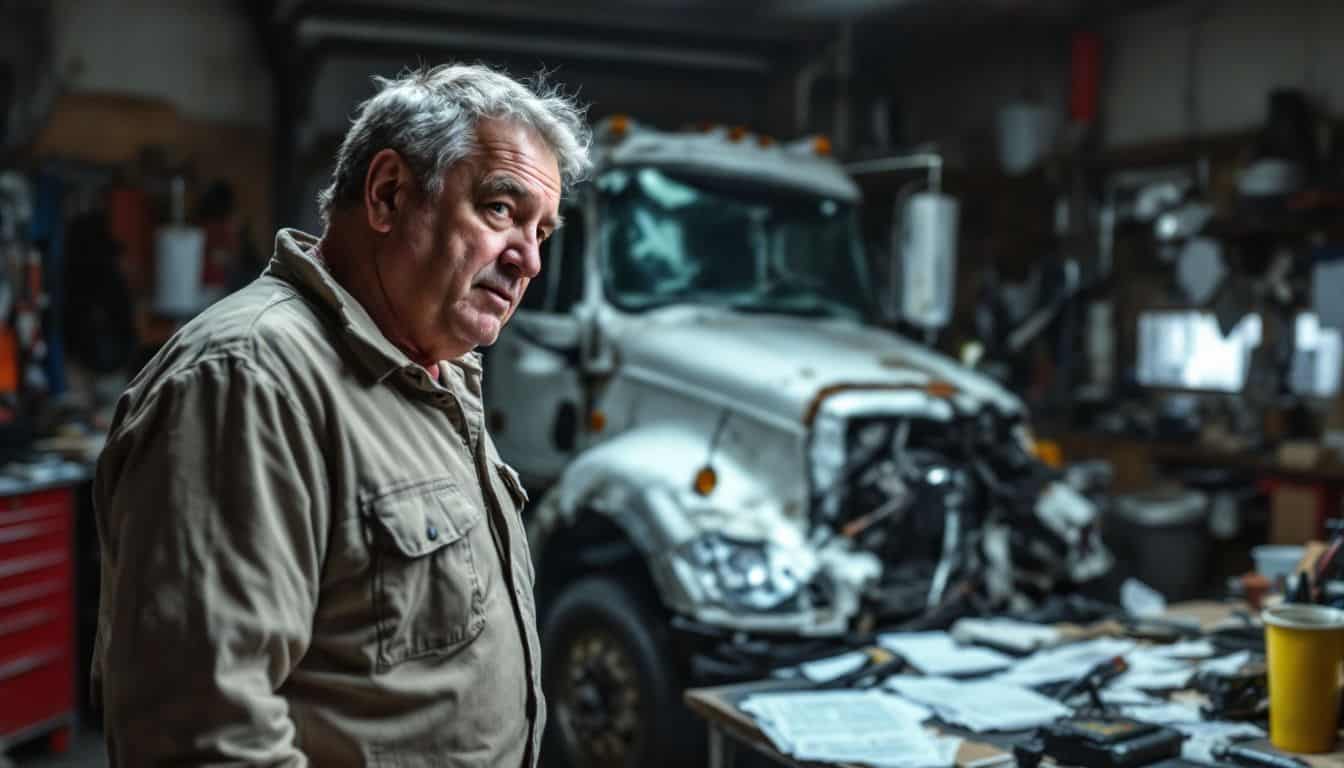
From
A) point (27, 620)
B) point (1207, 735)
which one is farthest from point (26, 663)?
point (1207, 735)

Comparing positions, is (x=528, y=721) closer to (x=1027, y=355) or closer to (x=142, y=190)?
(x=142, y=190)

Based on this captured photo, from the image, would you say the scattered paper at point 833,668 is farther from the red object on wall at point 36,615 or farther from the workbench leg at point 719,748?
the red object on wall at point 36,615

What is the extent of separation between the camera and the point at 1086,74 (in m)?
7.57

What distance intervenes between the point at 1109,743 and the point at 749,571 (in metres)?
1.64

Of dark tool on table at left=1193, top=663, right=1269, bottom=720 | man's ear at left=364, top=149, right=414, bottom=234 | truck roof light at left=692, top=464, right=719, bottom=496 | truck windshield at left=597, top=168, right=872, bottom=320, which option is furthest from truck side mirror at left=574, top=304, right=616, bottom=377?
man's ear at left=364, top=149, right=414, bottom=234

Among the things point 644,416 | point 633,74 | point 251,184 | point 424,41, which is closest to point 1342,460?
point 644,416

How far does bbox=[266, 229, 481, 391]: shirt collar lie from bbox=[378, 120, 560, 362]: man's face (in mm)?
63

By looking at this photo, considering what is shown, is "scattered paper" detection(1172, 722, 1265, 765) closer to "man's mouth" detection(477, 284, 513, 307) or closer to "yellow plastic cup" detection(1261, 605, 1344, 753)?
"yellow plastic cup" detection(1261, 605, 1344, 753)

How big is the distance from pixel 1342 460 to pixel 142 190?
7.00m

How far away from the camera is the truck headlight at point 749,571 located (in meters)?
3.49

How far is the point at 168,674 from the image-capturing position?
42.8 inches

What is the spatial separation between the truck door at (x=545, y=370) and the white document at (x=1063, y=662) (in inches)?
90.4

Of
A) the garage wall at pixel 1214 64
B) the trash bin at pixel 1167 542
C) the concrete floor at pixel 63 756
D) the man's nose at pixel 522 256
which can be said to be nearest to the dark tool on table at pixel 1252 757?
the man's nose at pixel 522 256

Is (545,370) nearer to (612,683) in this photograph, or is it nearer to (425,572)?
(612,683)
